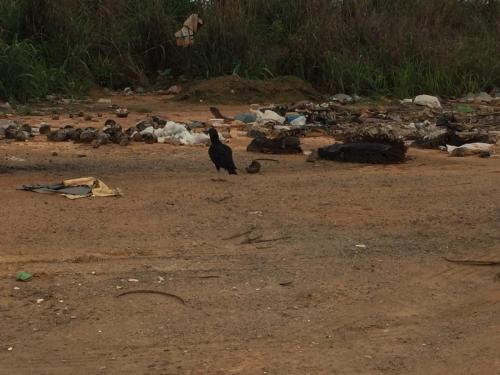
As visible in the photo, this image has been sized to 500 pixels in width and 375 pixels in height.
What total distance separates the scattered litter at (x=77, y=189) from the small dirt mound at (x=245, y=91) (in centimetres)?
627

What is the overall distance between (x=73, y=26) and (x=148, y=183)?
7718 millimetres

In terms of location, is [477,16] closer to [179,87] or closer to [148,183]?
[179,87]

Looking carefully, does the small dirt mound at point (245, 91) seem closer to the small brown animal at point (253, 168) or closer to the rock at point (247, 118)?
the rock at point (247, 118)

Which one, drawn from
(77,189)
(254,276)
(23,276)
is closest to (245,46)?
(77,189)

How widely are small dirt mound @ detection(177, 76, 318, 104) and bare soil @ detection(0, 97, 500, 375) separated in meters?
5.48

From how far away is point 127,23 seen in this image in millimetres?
14148

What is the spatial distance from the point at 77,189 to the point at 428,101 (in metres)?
7.56

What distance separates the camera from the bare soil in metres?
3.45

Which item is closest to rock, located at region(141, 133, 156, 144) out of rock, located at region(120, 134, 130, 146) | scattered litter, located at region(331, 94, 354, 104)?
rock, located at region(120, 134, 130, 146)

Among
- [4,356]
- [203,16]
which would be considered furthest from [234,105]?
[4,356]

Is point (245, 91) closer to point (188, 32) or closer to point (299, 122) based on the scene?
point (188, 32)

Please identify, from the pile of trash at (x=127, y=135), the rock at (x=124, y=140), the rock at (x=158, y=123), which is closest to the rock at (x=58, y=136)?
the pile of trash at (x=127, y=135)

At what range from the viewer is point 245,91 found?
12.6 m

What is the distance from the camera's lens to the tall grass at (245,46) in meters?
13.3
